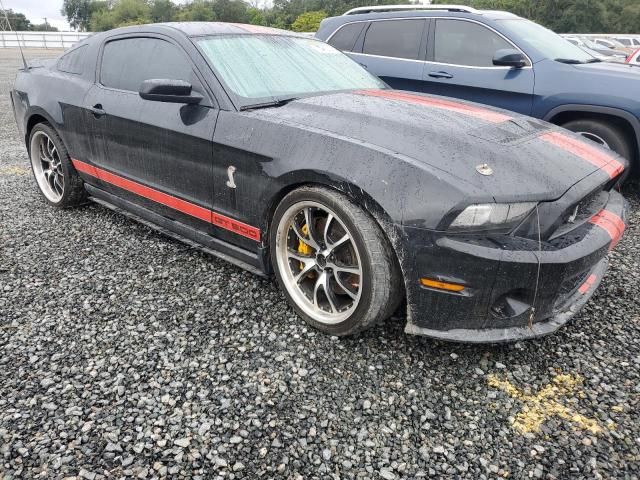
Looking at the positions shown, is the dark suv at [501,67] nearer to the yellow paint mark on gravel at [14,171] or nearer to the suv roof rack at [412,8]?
the suv roof rack at [412,8]

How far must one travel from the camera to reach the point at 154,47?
10.6ft

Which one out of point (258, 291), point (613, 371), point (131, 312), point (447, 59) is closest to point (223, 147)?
point (258, 291)

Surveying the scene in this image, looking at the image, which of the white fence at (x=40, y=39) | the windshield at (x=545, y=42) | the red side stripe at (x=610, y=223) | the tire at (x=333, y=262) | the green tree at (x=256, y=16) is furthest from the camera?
the green tree at (x=256, y=16)

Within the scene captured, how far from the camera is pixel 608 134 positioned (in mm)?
4277

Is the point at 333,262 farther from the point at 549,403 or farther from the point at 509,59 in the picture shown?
the point at 509,59

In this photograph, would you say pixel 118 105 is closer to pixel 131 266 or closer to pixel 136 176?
pixel 136 176

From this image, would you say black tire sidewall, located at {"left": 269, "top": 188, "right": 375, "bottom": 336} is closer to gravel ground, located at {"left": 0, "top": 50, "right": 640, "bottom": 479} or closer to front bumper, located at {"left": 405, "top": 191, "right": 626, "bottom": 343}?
gravel ground, located at {"left": 0, "top": 50, "right": 640, "bottom": 479}

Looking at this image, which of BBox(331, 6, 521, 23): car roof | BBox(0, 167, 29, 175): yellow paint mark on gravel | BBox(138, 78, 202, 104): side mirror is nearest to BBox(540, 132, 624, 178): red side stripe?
BBox(138, 78, 202, 104): side mirror

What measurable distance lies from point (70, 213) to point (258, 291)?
2.20 meters

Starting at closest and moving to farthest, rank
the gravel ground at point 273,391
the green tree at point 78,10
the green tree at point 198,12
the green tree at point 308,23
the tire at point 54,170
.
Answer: the gravel ground at point 273,391, the tire at point 54,170, the green tree at point 308,23, the green tree at point 198,12, the green tree at point 78,10

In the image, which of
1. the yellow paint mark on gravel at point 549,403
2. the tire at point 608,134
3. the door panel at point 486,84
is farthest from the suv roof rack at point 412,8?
the yellow paint mark on gravel at point 549,403

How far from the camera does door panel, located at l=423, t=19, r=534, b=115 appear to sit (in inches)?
179

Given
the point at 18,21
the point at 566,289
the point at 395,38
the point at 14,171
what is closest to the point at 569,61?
the point at 395,38

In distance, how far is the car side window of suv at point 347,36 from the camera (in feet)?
18.3
